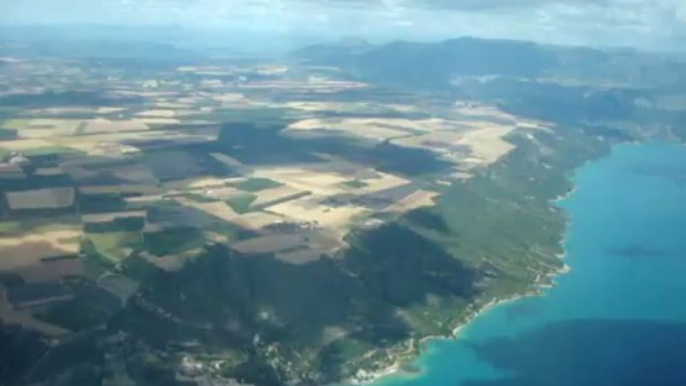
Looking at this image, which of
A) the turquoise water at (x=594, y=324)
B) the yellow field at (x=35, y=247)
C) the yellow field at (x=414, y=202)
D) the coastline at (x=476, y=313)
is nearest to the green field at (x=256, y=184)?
the yellow field at (x=414, y=202)

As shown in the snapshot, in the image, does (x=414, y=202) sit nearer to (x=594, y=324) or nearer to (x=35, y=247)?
(x=594, y=324)

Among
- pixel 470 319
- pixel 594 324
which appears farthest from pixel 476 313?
pixel 594 324

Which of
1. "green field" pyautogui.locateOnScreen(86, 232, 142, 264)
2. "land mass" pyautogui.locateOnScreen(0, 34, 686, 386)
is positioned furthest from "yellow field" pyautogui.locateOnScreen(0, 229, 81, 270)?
"green field" pyautogui.locateOnScreen(86, 232, 142, 264)

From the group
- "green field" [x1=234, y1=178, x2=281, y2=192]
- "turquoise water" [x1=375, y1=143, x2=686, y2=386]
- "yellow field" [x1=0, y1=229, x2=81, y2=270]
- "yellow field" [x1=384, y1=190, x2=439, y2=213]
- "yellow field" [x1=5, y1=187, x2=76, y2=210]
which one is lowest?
"turquoise water" [x1=375, y1=143, x2=686, y2=386]

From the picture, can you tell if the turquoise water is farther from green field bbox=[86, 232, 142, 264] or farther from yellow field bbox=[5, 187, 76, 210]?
yellow field bbox=[5, 187, 76, 210]

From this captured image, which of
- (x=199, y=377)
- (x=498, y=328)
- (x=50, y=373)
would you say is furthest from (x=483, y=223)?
(x=50, y=373)

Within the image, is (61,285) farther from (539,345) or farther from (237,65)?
(237,65)
